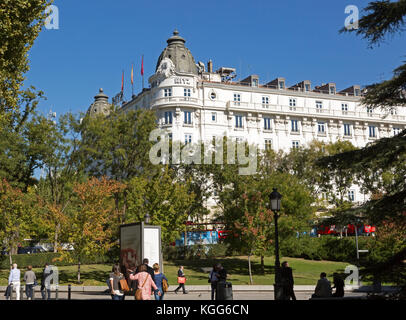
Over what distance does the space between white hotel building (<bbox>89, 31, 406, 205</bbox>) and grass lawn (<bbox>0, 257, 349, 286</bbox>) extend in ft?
72.1

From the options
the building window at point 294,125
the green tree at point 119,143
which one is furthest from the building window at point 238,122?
the green tree at point 119,143

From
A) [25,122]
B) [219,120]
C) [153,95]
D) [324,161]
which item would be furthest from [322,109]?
[324,161]

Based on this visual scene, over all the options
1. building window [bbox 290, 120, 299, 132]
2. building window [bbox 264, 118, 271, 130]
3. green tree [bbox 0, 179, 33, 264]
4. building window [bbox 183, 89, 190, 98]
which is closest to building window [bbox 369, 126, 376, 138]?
building window [bbox 290, 120, 299, 132]

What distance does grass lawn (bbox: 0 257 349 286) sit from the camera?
33.0 meters

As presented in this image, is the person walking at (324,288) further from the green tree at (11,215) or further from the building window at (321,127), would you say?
the building window at (321,127)

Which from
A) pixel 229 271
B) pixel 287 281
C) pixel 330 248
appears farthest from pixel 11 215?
pixel 330 248

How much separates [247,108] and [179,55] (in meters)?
12.3

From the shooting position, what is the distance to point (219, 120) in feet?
210

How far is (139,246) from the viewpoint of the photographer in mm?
23203

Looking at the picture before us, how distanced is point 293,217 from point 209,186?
13079 mm

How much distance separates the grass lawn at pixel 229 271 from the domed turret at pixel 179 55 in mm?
31035

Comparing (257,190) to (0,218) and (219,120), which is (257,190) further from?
(219,120)

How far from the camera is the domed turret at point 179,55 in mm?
65375

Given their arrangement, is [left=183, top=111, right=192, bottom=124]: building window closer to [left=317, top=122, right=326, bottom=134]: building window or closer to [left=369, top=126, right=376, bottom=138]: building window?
[left=317, top=122, right=326, bottom=134]: building window
